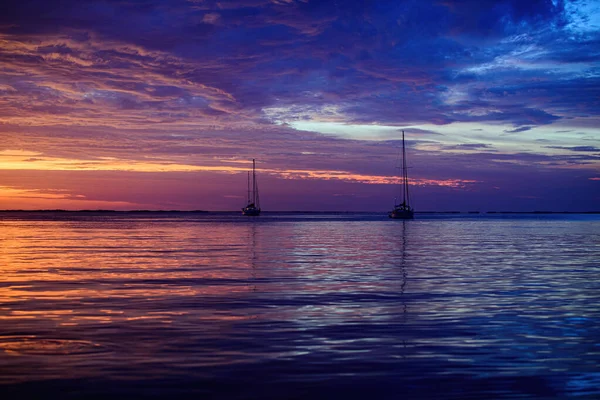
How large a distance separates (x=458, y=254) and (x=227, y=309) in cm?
2673

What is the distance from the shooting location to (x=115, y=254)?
41.1 metres

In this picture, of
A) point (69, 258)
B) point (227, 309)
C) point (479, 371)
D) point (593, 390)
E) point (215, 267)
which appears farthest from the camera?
point (69, 258)

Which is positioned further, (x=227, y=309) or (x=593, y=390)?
(x=227, y=309)

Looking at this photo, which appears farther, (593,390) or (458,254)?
(458,254)

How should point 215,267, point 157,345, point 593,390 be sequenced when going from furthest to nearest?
point 215,267 → point 157,345 → point 593,390

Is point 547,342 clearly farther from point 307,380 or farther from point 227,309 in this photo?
point 227,309

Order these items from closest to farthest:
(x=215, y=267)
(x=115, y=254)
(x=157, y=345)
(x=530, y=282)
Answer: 1. (x=157, y=345)
2. (x=530, y=282)
3. (x=215, y=267)
4. (x=115, y=254)

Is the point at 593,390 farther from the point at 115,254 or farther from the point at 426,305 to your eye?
the point at 115,254

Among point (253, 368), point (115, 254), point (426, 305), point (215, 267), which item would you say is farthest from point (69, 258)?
point (253, 368)

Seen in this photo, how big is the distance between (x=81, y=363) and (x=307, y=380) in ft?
15.7

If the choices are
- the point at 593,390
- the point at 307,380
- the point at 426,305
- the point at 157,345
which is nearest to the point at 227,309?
the point at 157,345

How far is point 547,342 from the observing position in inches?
563

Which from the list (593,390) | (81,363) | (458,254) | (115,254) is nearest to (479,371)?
(593,390)

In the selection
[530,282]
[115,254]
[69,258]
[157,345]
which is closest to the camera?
[157,345]
